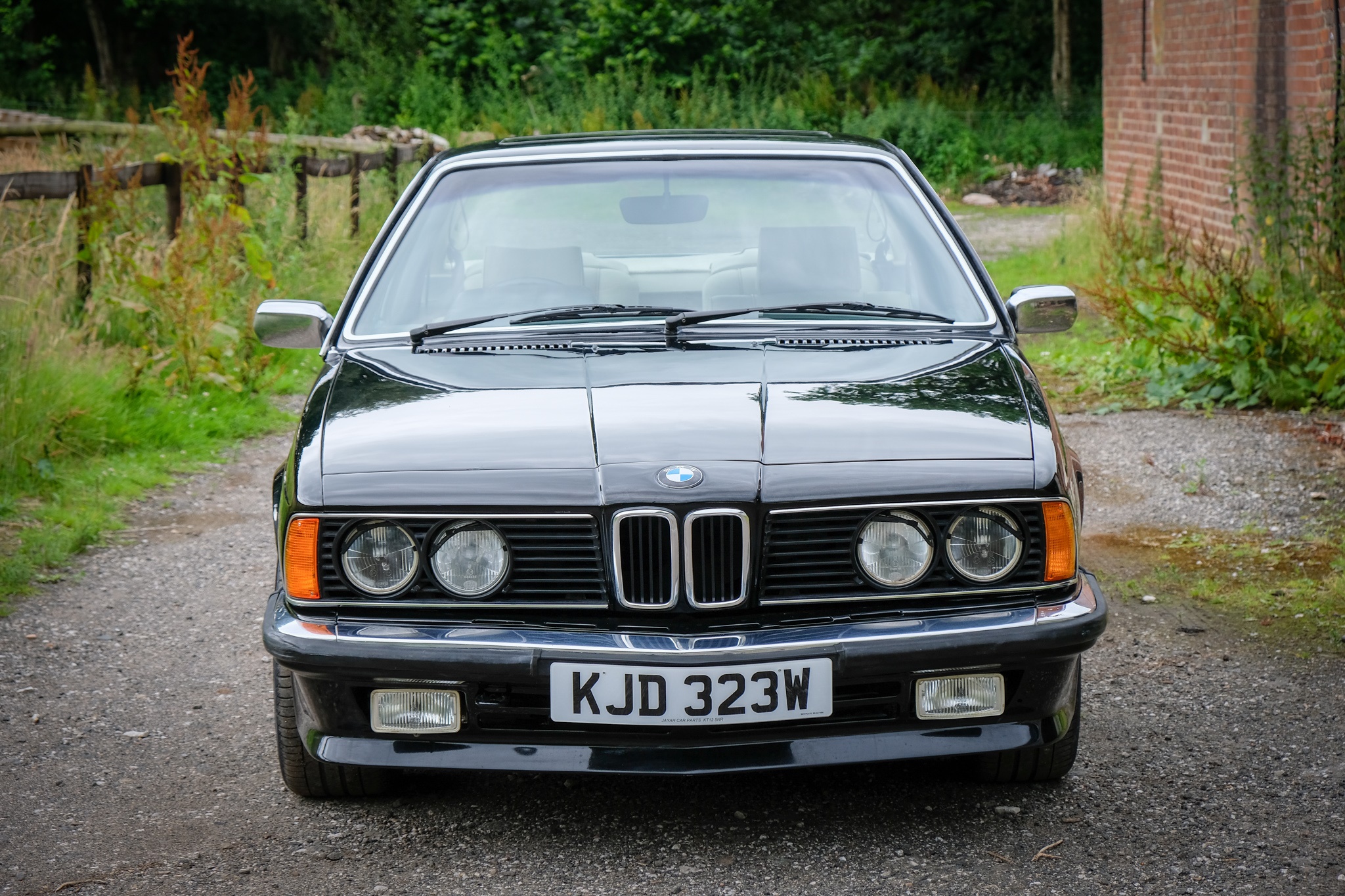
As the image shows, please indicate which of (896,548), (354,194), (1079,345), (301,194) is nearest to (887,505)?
(896,548)

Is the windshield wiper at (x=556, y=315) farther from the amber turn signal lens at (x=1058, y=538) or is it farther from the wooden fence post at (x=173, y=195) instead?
the wooden fence post at (x=173, y=195)

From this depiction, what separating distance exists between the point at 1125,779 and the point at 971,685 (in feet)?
2.55

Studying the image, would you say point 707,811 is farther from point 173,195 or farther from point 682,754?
point 173,195

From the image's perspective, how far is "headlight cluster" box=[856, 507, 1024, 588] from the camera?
9.32 feet

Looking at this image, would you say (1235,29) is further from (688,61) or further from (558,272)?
(688,61)

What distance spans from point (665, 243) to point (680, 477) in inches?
54.5

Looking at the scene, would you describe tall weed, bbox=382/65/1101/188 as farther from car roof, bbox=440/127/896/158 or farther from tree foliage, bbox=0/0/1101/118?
car roof, bbox=440/127/896/158

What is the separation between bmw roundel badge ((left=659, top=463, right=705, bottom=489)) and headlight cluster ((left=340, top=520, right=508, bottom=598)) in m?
0.36

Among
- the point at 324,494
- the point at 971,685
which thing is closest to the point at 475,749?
the point at 324,494

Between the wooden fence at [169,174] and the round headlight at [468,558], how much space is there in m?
5.50

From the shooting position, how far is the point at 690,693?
271 cm

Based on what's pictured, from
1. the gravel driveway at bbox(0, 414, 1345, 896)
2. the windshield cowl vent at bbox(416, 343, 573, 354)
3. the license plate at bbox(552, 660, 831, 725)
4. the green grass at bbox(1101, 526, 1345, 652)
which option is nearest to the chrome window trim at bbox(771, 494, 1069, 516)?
the license plate at bbox(552, 660, 831, 725)

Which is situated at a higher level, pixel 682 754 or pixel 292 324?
pixel 292 324

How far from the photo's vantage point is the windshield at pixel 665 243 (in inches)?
149
